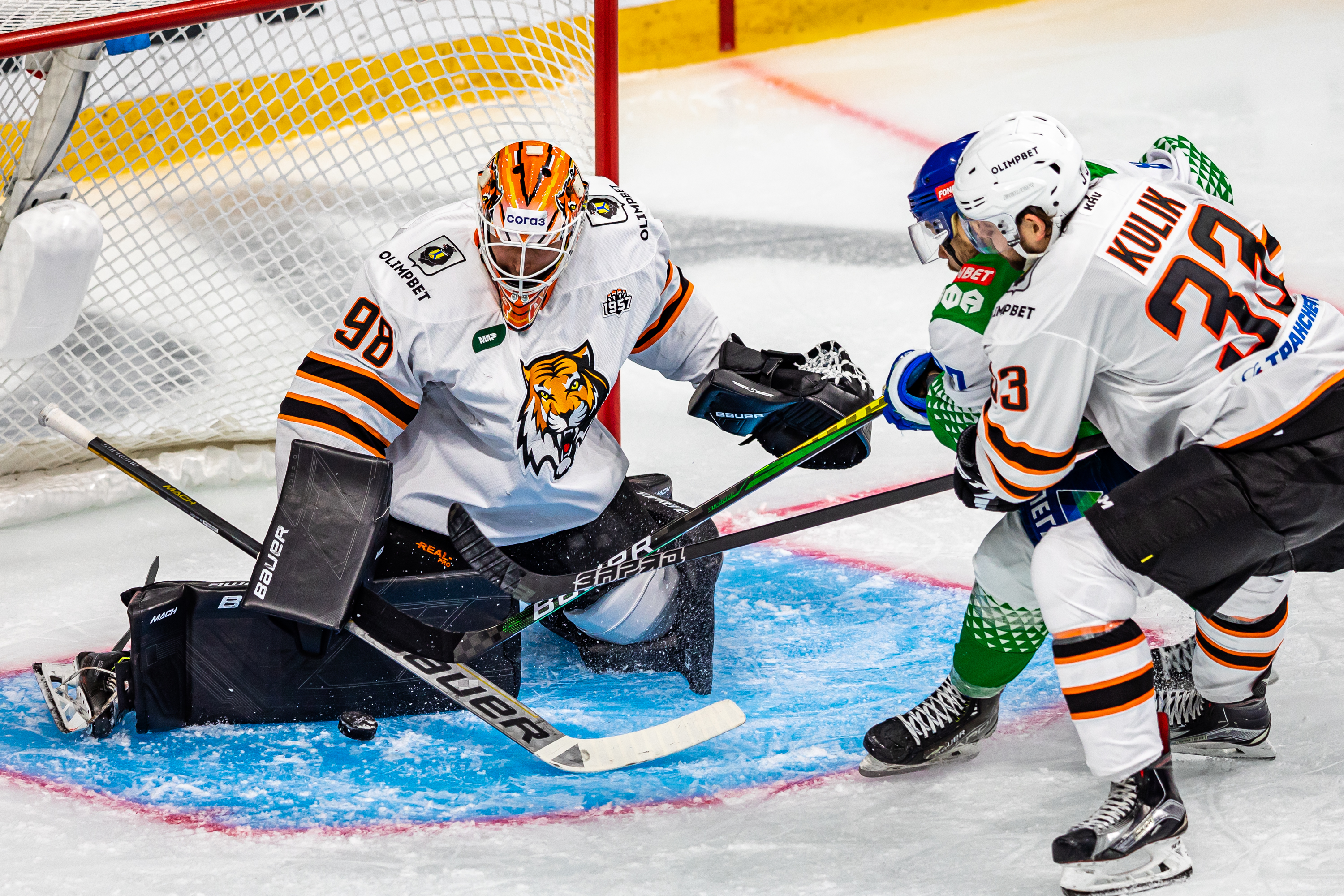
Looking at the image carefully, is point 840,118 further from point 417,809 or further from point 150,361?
point 417,809

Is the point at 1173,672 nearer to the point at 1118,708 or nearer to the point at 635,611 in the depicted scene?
the point at 1118,708

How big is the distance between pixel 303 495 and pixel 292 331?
1.30 meters

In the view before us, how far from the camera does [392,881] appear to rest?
2.07 metres

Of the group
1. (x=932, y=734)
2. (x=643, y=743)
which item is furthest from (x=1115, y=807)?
(x=643, y=743)

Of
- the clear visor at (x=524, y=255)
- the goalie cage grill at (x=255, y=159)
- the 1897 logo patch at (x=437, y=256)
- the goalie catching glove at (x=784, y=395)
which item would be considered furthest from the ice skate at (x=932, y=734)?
the goalie cage grill at (x=255, y=159)

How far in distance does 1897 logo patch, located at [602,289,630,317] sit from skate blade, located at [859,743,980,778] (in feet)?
2.82

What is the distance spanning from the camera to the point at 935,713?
7.89 feet

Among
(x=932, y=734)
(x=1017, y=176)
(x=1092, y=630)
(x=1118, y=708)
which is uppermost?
(x=1017, y=176)

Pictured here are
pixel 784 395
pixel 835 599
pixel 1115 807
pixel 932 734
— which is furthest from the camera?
pixel 835 599

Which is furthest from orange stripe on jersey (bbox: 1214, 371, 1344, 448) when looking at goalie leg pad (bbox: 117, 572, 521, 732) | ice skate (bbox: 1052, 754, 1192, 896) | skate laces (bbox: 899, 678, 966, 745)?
goalie leg pad (bbox: 117, 572, 521, 732)

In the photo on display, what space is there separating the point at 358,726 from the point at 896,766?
2.88 feet

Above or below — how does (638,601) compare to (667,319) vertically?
below

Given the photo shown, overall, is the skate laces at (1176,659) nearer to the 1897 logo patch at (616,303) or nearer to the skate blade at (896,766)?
the skate blade at (896,766)

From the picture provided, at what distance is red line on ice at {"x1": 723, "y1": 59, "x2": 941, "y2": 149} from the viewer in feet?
17.1
